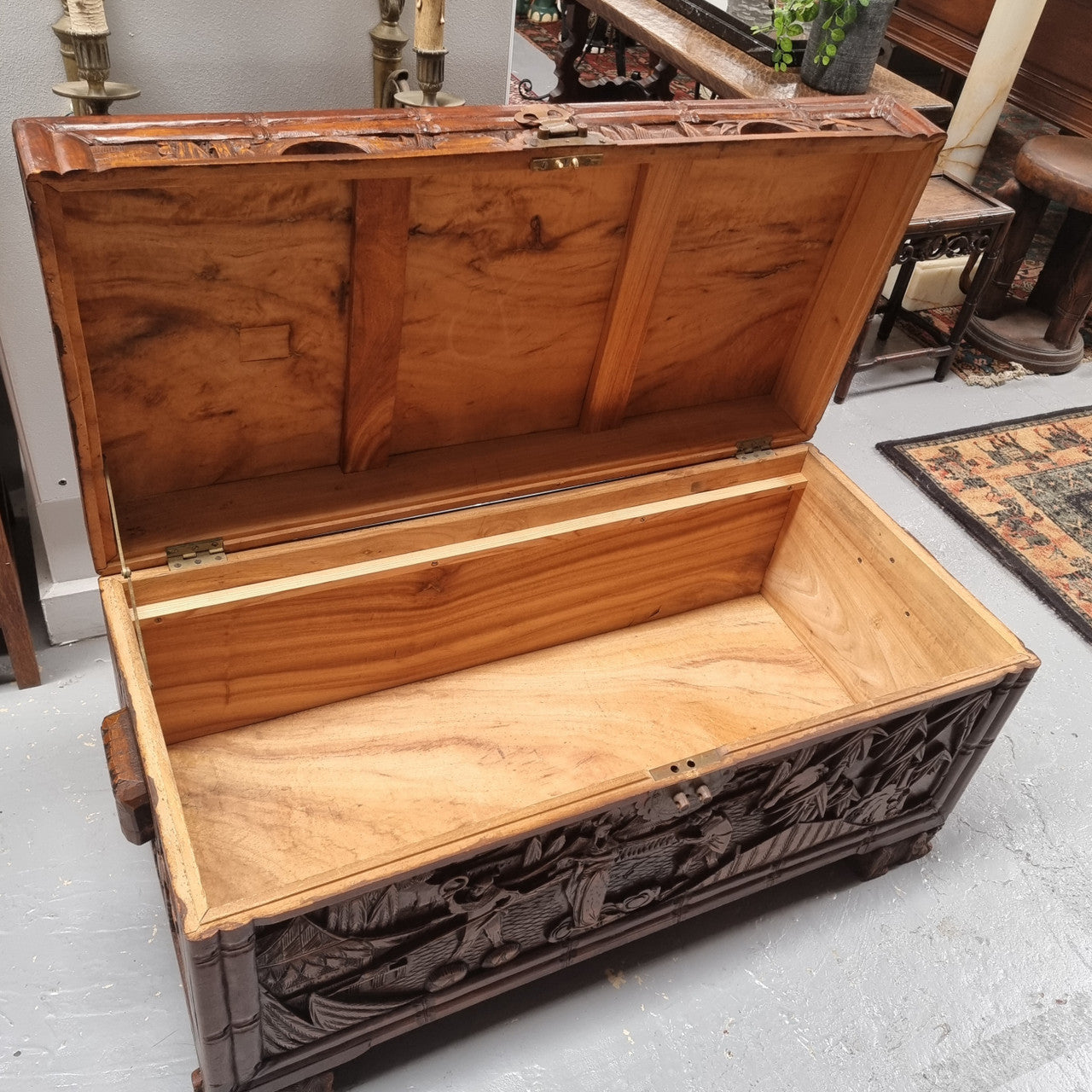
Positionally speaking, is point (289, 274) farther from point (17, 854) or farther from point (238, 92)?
point (17, 854)

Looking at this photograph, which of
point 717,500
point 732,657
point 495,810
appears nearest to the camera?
point 495,810

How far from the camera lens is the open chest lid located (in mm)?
1065

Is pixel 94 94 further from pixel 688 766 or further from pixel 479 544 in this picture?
pixel 688 766

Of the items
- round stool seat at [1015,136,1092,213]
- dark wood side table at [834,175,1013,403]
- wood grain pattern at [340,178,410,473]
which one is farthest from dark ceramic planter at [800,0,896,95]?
wood grain pattern at [340,178,410,473]

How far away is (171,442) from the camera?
4.25ft

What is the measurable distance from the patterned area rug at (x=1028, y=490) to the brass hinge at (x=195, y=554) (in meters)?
1.70

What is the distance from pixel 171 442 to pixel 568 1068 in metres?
0.97

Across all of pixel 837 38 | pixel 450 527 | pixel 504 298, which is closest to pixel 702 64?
pixel 837 38

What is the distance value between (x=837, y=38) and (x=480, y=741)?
185cm

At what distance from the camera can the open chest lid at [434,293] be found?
3.50ft

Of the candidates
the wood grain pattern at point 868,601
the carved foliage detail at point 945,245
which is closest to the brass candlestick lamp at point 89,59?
the wood grain pattern at point 868,601

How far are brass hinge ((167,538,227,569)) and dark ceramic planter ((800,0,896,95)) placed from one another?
1.91 metres

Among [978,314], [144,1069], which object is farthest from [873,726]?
[978,314]

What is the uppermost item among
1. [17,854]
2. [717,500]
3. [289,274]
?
[289,274]
